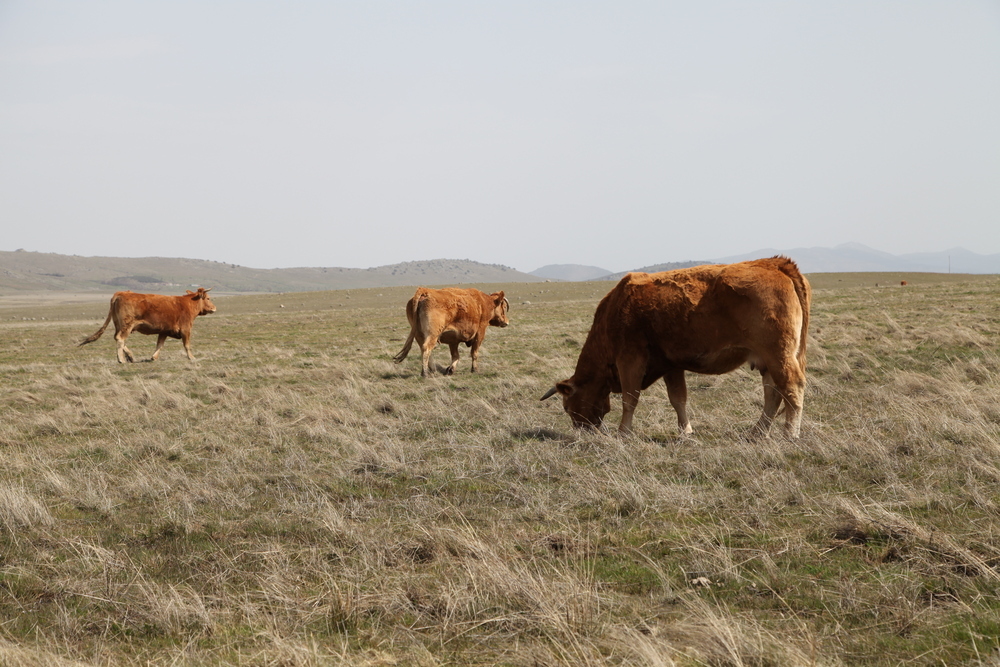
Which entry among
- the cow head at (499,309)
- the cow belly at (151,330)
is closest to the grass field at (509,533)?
the cow head at (499,309)

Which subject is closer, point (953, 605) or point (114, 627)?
point (953, 605)

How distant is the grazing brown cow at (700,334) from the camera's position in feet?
23.5

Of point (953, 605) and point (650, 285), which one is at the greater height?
point (650, 285)

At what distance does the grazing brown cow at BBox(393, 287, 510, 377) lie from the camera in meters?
14.2

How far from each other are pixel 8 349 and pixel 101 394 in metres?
15.5

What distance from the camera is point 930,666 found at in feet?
9.72

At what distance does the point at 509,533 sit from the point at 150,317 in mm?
18106

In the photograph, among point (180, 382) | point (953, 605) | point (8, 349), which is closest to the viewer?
point (953, 605)

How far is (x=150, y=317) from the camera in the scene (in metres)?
20.0

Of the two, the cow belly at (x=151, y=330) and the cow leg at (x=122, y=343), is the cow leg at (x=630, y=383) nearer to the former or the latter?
the cow leg at (x=122, y=343)

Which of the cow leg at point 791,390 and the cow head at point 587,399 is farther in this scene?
the cow head at point 587,399

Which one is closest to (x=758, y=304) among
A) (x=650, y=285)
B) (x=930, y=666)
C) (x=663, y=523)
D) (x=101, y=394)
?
(x=650, y=285)

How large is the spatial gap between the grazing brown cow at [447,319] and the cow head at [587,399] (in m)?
5.83

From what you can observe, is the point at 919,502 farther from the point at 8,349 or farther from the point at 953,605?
the point at 8,349
